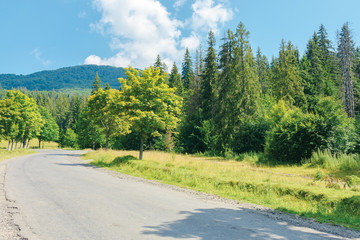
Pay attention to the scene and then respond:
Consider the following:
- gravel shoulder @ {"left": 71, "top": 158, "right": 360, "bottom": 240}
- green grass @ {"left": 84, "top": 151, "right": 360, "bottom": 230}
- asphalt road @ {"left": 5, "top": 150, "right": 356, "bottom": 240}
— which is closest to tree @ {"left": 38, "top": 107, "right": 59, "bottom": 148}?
green grass @ {"left": 84, "top": 151, "right": 360, "bottom": 230}

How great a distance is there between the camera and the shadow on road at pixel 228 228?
4.95 meters

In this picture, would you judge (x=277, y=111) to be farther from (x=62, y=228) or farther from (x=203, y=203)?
(x=62, y=228)

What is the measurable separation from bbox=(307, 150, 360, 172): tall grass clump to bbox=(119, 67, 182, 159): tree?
11.5m

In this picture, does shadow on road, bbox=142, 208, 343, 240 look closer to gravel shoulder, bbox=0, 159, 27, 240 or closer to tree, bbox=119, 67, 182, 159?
gravel shoulder, bbox=0, 159, 27, 240

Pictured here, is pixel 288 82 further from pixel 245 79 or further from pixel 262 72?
pixel 262 72

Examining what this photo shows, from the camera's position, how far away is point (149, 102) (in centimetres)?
2048

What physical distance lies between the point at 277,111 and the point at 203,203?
2147cm

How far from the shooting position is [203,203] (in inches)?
318

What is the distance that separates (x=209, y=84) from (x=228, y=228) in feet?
121

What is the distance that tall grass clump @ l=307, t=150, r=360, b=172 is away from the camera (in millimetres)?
15803

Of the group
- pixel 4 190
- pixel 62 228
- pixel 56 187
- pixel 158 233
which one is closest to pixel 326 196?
pixel 158 233

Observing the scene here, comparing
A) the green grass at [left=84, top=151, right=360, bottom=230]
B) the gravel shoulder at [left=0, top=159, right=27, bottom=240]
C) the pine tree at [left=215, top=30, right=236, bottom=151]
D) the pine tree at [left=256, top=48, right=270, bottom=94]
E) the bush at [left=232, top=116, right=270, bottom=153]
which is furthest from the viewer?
the pine tree at [left=256, top=48, right=270, bottom=94]

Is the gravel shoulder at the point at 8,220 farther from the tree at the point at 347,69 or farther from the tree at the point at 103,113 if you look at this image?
the tree at the point at 347,69

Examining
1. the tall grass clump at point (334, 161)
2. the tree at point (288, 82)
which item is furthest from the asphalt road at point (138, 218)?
the tree at point (288, 82)
